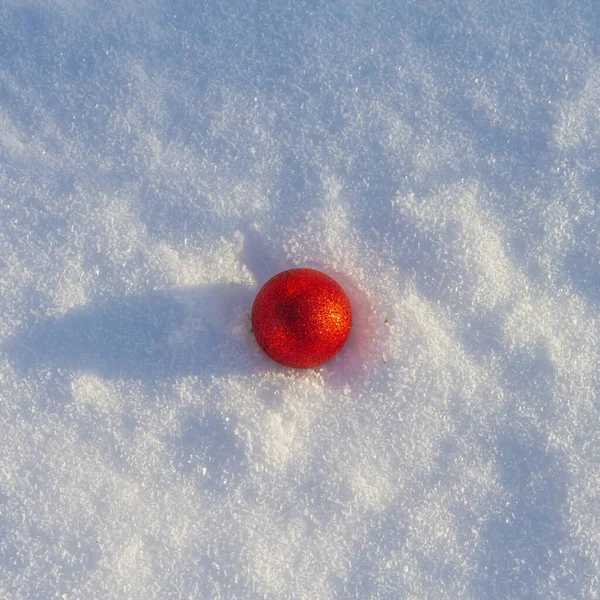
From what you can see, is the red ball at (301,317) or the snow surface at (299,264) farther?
the snow surface at (299,264)

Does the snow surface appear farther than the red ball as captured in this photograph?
Yes

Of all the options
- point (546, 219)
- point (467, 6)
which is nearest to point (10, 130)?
point (467, 6)

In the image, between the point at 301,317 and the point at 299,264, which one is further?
the point at 299,264

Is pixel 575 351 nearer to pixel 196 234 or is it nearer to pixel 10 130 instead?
pixel 196 234
